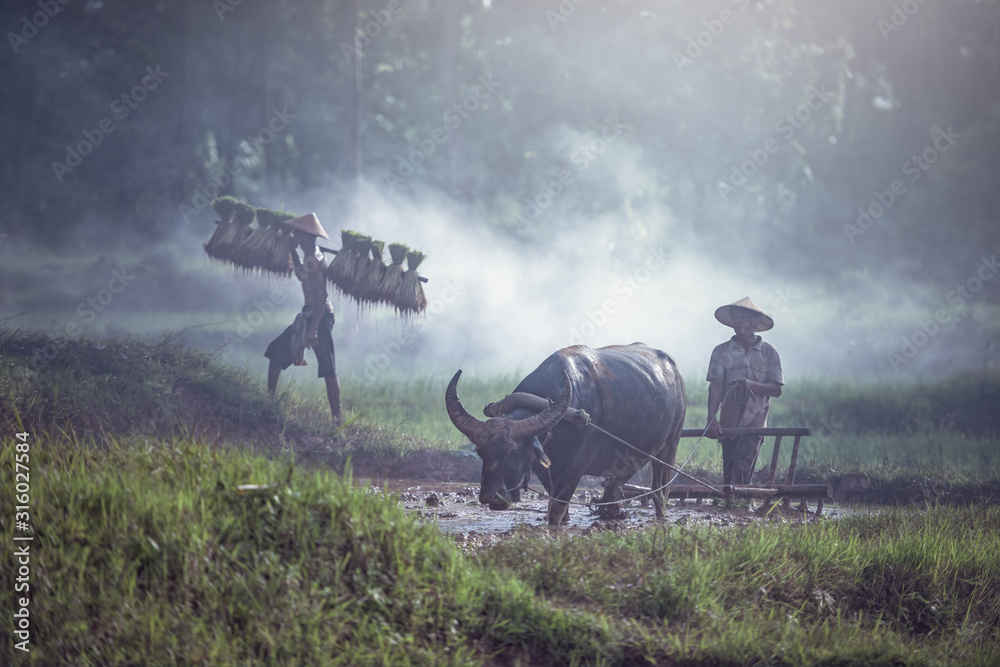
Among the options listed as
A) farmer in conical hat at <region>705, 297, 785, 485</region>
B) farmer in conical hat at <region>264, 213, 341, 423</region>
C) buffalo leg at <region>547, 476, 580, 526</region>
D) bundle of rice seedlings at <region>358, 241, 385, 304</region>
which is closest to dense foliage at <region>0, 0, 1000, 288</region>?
farmer in conical hat at <region>264, 213, 341, 423</region>

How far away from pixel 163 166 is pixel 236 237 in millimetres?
14315

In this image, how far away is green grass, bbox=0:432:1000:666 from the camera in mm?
4074

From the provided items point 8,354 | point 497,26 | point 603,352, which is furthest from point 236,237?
point 497,26

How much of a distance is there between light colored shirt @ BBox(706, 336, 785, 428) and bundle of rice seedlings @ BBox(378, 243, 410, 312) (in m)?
3.65

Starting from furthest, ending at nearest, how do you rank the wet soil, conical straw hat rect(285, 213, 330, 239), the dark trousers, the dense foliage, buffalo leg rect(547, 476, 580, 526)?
the dense foliage, conical straw hat rect(285, 213, 330, 239), the dark trousers, buffalo leg rect(547, 476, 580, 526), the wet soil

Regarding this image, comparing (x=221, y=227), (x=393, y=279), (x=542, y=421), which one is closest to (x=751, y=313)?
(x=542, y=421)

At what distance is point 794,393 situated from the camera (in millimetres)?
14953

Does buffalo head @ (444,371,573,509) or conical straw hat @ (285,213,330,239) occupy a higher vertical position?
conical straw hat @ (285,213,330,239)

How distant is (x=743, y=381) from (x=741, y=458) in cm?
75

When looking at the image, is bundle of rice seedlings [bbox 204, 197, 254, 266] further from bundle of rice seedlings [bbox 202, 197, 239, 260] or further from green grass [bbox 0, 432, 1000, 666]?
green grass [bbox 0, 432, 1000, 666]

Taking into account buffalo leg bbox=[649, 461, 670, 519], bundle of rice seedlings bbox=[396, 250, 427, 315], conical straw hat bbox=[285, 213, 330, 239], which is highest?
conical straw hat bbox=[285, 213, 330, 239]

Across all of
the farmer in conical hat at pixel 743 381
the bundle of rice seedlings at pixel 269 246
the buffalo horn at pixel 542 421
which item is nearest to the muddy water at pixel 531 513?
the farmer in conical hat at pixel 743 381

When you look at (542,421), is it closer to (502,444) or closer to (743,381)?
(502,444)

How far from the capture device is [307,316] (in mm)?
10445
